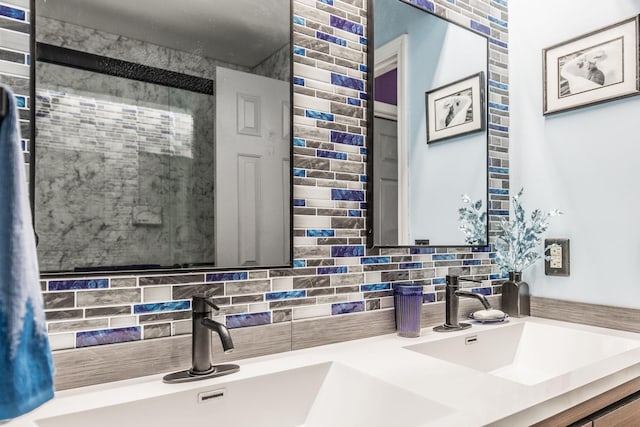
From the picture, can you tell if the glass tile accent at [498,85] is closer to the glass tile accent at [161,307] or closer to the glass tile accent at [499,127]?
the glass tile accent at [499,127]

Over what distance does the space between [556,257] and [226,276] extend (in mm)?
1302

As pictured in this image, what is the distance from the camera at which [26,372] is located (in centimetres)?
65

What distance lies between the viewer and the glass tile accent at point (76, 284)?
Result: 96 cm

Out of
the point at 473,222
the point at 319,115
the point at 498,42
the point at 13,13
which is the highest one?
the point at 498,42

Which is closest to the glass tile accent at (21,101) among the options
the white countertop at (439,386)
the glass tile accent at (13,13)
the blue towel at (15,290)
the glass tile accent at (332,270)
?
the glass tile accent at (13,13)

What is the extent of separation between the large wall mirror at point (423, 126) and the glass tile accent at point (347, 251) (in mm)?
59

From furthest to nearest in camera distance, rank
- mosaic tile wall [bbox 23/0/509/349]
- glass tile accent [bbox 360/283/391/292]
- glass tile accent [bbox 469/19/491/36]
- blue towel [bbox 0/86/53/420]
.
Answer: glass tile accent [bbox 469/19/491/36]
glass tile accent [bbox 360/283/391/292]
mosaic tile wall [bbox 23/0/509/349]
blue towel [bbox 0/86/53/420]

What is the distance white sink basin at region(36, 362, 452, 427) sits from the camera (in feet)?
2.89

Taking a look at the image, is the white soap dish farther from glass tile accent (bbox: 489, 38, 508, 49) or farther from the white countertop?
glass tile accent (bbox: 489, 38, 508, 49)

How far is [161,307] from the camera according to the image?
1088 mm

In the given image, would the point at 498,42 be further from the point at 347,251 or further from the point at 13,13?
the point at 13,13

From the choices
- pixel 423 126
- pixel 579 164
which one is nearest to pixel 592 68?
pixel 579 164

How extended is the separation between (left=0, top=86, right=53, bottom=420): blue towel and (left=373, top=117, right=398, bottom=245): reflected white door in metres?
1.02

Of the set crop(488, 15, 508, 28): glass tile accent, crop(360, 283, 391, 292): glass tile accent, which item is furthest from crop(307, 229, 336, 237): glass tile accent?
crop(488, 15, 508, 28): glass tile accent
